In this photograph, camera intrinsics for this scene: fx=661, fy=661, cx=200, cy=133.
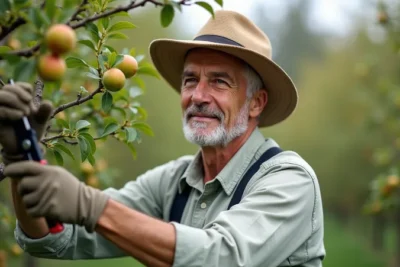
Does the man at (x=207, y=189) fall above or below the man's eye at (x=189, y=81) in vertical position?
below

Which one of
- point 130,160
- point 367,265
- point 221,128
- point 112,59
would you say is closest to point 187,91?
point 221,128

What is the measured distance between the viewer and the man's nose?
10.3 feet

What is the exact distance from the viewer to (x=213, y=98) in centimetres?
314

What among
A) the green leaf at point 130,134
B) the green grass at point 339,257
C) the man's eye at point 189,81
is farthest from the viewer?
the green grass at point 339,257

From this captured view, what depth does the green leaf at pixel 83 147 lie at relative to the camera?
8.09 ft

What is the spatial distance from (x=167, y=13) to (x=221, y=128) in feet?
3.96

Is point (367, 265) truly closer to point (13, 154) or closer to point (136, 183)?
point (136, 183)

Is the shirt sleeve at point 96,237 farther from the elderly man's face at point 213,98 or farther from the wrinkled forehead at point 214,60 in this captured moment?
the wrinkled forehead at point 214,60

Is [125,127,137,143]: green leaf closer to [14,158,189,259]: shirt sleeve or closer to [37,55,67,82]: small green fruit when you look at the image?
[14,158,189,259]: shirt sleeve

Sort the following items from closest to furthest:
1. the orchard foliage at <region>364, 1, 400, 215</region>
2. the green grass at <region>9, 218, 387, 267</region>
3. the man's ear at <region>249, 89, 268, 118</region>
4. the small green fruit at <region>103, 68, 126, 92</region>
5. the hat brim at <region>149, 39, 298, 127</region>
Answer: the small green fruit at <region>103, 68, 126, 92</region>, the hat brim at <region>149, 39, 298, 127</region>, the man's ear at <region>249, 89, 268, 118</region>, the orchard foliage at <region>364, 1, 400, 215</region>, the green grass at <region>9, 218, 387, 267</region>

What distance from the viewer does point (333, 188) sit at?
45.1ft

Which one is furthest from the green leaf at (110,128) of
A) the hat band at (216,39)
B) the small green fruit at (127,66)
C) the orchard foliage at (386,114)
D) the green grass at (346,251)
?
the green grass at (346,251)

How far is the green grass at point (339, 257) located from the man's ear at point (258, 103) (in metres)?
9.66

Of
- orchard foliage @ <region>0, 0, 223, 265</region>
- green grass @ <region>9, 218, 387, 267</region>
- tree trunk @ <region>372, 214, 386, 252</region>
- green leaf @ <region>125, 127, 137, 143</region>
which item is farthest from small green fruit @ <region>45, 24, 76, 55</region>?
tree trunk @ <region>372, 214, 386, 252</region>
